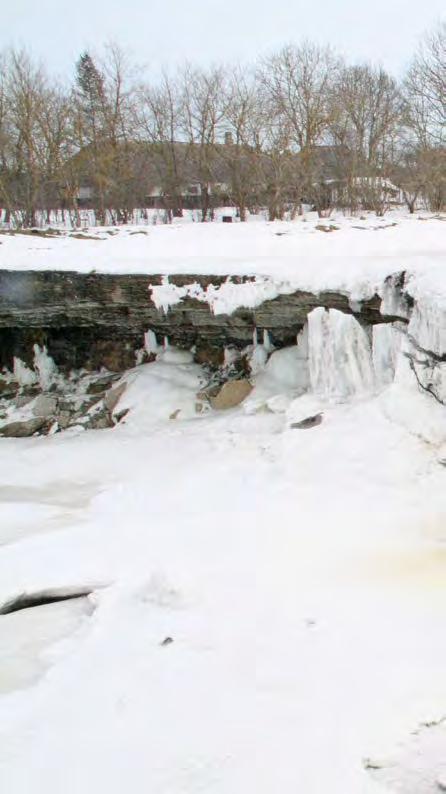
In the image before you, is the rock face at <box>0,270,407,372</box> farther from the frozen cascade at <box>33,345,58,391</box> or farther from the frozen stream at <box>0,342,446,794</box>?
the frozen stream at <box>0,342,446,794</box>

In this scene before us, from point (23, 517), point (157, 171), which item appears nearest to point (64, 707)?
point (23, 517)

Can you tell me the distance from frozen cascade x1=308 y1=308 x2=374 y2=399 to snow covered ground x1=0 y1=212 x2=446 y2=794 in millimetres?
34

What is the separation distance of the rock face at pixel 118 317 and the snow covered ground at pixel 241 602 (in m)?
0.74

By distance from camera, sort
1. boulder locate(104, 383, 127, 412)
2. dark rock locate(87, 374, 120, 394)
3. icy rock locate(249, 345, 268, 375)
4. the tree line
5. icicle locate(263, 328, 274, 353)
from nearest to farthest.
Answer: icicle locate(263, 328, 274, 353), icy rock locate(249, 345, 268, 375), boulder locate(104, 383, 127, 412), dark rock locate(87, 374, 120, 394), the tree line

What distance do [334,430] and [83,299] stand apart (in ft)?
15.2

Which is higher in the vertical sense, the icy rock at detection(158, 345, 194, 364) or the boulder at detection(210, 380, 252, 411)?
the icy rock at detection(158, 345, 194, 364)

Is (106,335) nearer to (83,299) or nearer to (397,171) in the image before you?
(83,299)

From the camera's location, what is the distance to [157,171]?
2212 centimetres

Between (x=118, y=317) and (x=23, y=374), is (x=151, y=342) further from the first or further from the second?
(x=23, y=374)

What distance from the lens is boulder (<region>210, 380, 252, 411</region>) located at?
316 inches

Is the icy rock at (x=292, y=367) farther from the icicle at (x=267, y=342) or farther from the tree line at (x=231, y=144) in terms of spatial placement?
the tree line at (x=231, y=144)

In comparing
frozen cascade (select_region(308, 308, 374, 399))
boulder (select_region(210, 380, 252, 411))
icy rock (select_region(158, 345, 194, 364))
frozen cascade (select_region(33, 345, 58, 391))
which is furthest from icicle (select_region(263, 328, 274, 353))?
frozen cascade (select_region(33, 345, 58, 391))

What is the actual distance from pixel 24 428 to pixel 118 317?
2271 millimetres

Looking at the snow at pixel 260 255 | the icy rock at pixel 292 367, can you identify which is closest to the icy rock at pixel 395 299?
the snow at pixel 260 255
